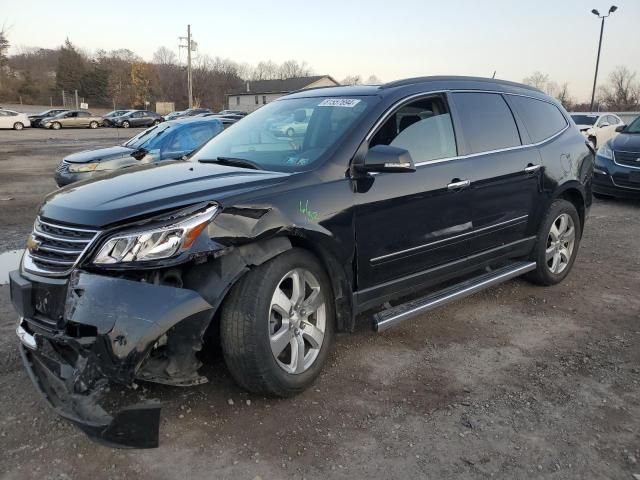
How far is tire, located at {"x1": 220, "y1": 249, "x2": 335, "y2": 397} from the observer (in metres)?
2.81

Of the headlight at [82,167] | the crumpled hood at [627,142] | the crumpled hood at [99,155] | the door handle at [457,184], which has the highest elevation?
the crumpled hood at [627,142]

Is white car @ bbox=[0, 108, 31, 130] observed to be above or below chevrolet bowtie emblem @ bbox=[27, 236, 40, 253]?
above

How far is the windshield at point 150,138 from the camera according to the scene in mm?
9970

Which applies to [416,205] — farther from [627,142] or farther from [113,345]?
[627,142]

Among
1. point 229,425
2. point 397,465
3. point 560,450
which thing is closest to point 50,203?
point 229,425

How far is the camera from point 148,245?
103 inches

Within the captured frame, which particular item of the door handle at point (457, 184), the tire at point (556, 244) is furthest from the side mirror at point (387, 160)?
the tire at point (556, 244)

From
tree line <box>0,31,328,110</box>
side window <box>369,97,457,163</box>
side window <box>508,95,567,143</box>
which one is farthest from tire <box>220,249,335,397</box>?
tree line <box>0,31,328,110</box>

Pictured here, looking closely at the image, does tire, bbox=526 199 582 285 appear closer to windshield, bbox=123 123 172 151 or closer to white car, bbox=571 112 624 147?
windshield, bbox=123 123 172 151

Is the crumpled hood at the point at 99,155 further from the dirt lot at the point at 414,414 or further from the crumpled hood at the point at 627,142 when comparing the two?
the crumpled hood at the point at 627,142

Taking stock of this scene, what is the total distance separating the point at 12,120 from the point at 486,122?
4039 centimetres

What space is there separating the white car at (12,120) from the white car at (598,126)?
3534 cm

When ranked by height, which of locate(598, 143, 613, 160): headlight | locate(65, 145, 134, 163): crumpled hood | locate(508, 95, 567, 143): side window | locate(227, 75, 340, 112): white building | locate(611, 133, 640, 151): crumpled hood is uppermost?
locate(227, 75, 340, 112): white building

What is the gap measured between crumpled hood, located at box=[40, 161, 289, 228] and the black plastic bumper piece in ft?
2.57
